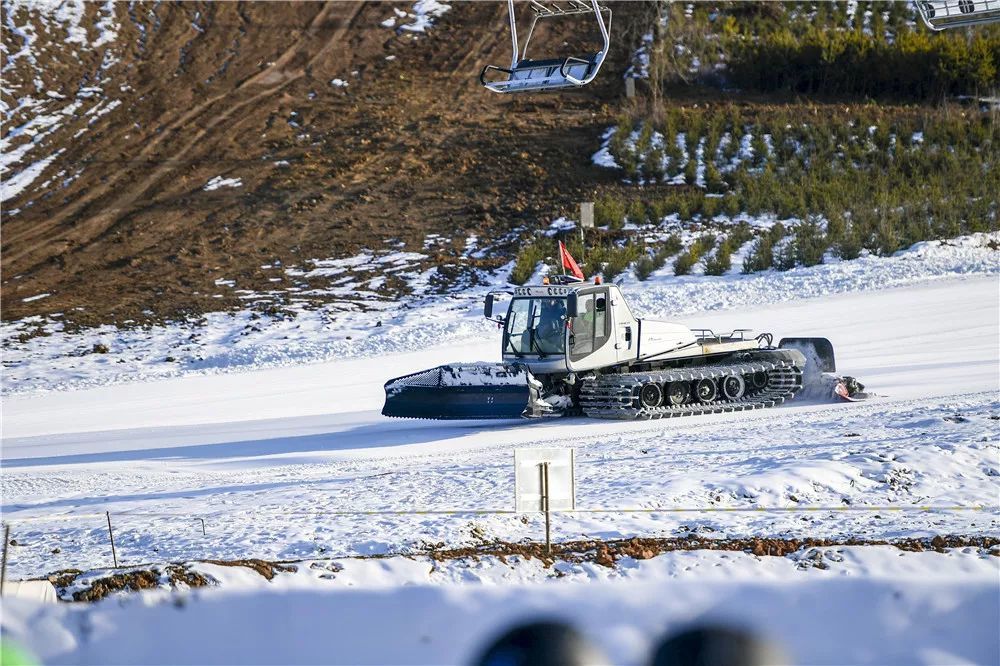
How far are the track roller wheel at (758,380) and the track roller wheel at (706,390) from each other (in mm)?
597

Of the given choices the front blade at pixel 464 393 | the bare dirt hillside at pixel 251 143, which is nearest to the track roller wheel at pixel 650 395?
the front blade at pixel 464 393

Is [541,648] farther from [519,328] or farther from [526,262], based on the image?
[526,262]

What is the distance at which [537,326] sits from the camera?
584 inches

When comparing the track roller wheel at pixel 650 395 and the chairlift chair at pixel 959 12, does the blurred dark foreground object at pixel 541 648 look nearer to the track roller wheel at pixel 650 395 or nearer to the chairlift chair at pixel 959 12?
the chairlift chair at pixel 959 12

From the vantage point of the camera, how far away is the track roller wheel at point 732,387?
15.6m

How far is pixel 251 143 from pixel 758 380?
2029 centimetres

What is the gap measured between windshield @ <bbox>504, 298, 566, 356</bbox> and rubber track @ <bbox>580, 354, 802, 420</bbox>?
0.68 m

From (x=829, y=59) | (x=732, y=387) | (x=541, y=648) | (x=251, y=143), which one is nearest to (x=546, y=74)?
(x=732, y=387)

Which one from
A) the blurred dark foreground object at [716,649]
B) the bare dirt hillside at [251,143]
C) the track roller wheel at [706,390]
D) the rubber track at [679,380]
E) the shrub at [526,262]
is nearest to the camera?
the blurred dark foreground object at [716,649]

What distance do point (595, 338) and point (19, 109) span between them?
25072mm

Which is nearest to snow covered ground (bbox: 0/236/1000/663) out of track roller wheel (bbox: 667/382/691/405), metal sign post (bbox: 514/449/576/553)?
metal sign post (bbox: 514/449/576/553)

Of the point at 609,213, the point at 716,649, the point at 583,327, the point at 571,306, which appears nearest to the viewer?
the point at 716,649

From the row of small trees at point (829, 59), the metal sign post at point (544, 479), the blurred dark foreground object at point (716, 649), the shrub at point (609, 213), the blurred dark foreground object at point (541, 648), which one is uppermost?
the row of small trees at point (829, 59)

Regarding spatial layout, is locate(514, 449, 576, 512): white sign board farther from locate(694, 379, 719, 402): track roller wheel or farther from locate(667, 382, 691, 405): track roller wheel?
locate(694, 379, 719, 402): track roller wheel
